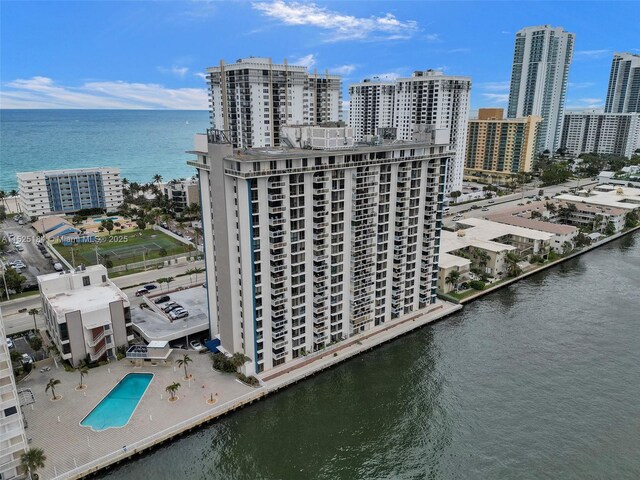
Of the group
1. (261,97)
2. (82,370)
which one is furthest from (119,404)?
(261,97)

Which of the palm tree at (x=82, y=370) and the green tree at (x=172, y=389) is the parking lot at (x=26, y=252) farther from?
the green tree at (x=172, y=389)

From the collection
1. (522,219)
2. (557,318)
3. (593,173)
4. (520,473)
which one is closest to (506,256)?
(557,318)

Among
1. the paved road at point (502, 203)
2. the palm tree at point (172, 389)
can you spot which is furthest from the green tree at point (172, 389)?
the paved road at point (502, 203)

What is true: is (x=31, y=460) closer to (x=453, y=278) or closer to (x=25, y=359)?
(x=25, y=359)

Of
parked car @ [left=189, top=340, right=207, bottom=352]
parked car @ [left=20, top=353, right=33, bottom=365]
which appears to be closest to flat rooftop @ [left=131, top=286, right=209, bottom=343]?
parked car @ [left=189, top=340, right=207, bottom=352]

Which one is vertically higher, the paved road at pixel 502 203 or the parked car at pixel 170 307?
the paved road at pixel 502 203

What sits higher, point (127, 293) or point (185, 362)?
point (185, 362)

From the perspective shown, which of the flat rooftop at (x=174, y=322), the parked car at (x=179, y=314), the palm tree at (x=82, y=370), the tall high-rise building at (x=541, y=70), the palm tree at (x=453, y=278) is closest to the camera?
the palm tree at (x=82, y=370)
